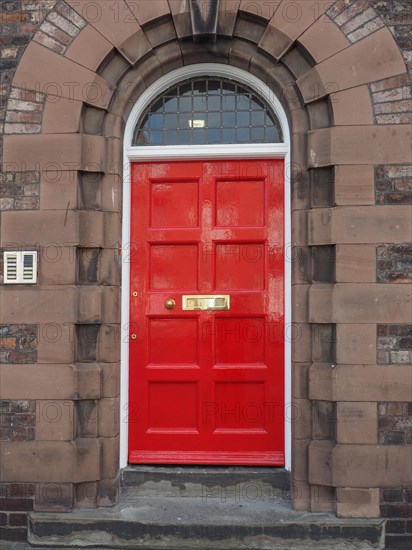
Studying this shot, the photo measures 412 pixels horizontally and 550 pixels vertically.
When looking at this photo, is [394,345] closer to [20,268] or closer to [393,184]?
[393,184]

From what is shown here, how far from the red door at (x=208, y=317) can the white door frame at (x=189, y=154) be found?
6cm

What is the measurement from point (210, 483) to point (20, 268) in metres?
2.14

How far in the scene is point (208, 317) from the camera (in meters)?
4.23

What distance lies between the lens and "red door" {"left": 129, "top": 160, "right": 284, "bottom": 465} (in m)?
4.21

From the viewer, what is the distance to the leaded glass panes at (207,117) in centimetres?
434

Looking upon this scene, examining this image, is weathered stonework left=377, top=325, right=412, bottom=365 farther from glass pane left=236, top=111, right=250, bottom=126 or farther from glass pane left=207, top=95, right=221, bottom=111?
glass pane left=207, top=95, right=221, bottom=111

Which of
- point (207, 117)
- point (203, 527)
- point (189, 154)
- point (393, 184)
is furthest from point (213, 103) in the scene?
point (203, 527)

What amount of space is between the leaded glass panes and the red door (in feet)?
0.80

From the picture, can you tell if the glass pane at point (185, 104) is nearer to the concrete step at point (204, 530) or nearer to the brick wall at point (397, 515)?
the concrete step at point (204, 530)

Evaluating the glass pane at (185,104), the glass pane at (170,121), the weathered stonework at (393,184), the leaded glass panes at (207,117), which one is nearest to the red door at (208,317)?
the leaded glass panes at (207,117)

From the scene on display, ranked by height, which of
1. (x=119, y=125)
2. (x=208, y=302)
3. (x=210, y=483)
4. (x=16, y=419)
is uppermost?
(x=119, y=125)

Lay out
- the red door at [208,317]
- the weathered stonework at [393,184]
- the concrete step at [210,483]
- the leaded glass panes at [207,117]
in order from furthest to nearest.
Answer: the leaded glass panes at [207,117] < the red door at [208,317] < the concrete step at [210,483] < the weathered stonework at [393,184]

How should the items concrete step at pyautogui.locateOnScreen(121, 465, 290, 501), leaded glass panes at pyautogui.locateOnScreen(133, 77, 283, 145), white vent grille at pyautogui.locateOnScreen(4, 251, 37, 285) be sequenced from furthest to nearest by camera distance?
leaded glass panes at pyautogui.locateOnScreen(133, 77, 283, 145), concrete step at pyautogui.locateOnScreen(121, 465, 290, 501), white vent grille at pyautogui.locateOnScreen(4, 251, 37, 285)

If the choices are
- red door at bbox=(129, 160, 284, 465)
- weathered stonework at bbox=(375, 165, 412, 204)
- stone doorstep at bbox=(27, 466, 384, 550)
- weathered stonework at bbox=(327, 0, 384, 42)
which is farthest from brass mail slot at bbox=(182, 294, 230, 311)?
weathered stonework at bbox=(327, 0, 384, 42)
